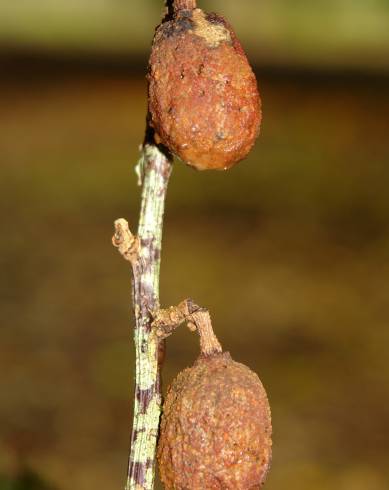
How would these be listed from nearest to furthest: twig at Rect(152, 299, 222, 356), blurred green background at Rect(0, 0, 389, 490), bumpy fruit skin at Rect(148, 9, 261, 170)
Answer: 1. bumpy fruit skin at Rect(148, 9, 261, 170)
2. twig at Rect(152, 299, 222, 356)
3. blurred green background at Rect(0, 0, 389, 490)

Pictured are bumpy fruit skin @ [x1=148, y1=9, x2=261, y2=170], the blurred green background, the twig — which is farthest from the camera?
the blurred green background

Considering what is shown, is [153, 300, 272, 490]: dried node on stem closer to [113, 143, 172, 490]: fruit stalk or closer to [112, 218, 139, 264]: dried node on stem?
[113, 143, 172, 490]: fruit stalk

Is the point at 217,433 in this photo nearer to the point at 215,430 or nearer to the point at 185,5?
the point at 215,430

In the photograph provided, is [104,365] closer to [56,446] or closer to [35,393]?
[35,393]

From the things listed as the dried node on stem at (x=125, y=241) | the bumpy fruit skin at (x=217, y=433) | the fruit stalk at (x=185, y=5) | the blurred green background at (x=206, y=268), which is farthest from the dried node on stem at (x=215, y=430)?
the blurred green background at (x=206, y=268)

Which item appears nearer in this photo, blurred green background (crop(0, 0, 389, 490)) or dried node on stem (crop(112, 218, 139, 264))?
dried node on stem (crop(112, 218, 139, 264))

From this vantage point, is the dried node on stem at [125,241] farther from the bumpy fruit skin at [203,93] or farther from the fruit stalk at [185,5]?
the fruit stalk at [185,5]

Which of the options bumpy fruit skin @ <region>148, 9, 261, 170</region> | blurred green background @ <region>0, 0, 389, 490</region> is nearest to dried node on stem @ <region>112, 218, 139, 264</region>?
bumpy fruit skin @ <region>148, 9, 261, 170</region>
